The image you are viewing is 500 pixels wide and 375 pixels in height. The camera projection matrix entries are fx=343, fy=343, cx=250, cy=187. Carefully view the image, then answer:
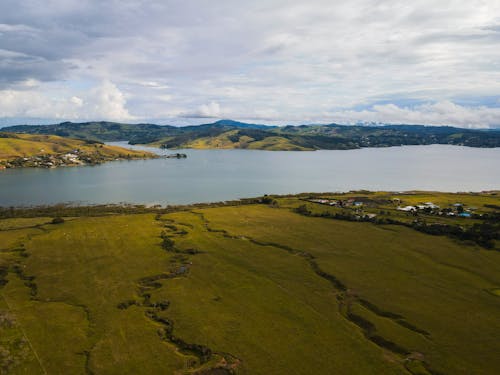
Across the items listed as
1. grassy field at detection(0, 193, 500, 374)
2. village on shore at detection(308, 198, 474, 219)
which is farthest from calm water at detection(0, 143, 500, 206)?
grassy field at detection(0, 193, 500, 374)

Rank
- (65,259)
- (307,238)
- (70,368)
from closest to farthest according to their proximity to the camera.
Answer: (70,368) → (65,259) → (307,238)

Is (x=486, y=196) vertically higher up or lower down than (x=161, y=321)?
higher up

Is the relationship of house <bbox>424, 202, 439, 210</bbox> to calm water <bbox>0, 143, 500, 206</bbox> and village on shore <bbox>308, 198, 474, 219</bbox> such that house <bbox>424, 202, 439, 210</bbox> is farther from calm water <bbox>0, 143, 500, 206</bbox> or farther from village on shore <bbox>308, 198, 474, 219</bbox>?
calm water <bbox>0, 143, 500, 206</bbox>

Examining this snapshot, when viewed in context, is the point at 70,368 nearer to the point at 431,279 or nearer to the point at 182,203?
the point at 431,279

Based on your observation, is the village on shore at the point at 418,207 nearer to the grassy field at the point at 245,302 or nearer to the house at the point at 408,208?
the house at the point at 408,208

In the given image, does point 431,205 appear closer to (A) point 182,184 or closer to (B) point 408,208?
(B) point 408,208

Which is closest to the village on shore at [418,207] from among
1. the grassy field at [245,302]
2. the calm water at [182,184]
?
the grassy field at [245,302]

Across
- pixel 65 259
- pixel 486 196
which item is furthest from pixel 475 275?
pixel 486 196

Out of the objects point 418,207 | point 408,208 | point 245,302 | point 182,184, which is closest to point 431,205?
point 418,207
